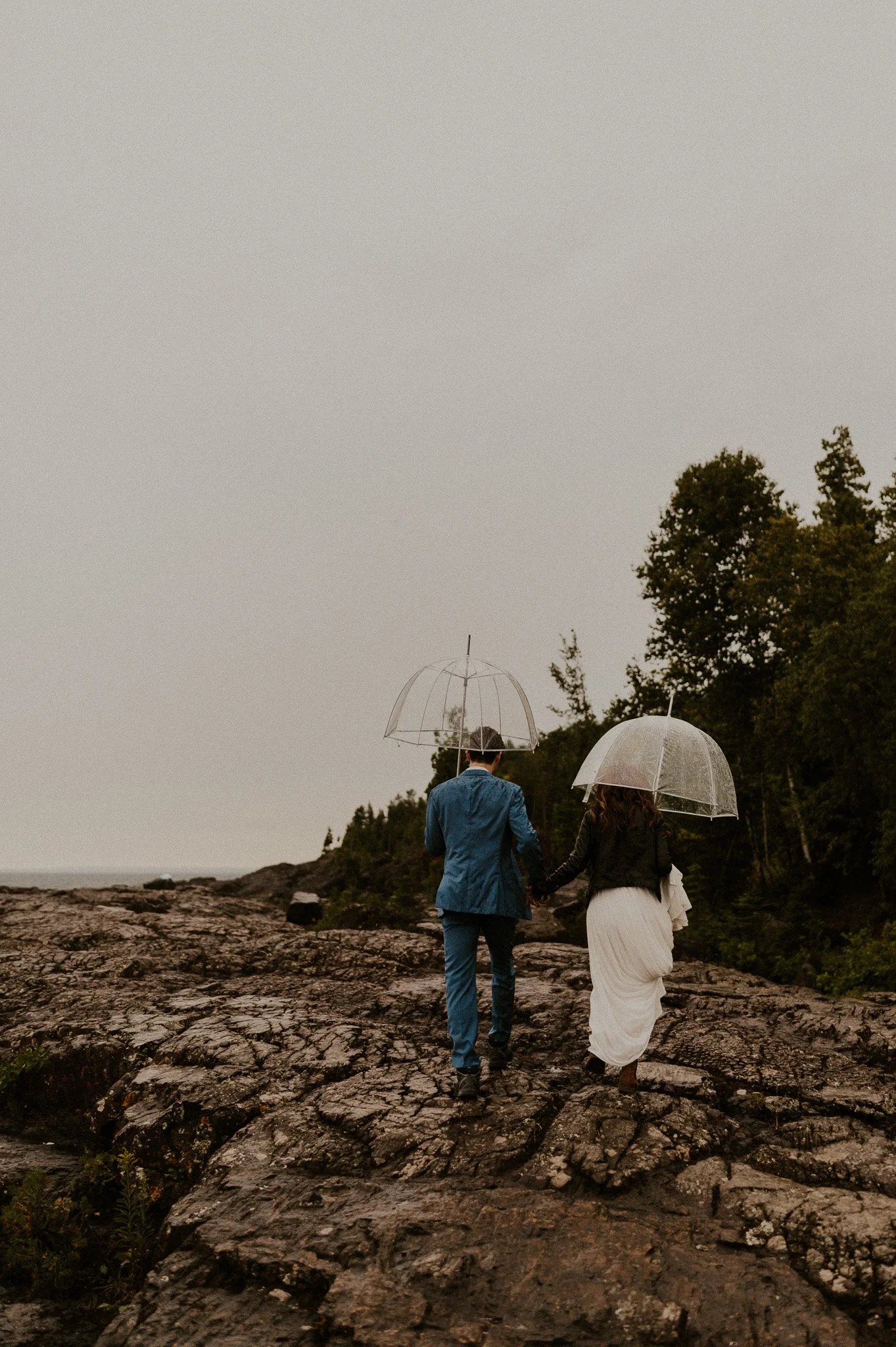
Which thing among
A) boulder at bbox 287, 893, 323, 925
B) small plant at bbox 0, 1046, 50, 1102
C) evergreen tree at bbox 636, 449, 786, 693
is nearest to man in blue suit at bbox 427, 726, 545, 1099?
small plant at bbox 0, 1046, 50, 1102

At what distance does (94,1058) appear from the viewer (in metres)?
7.33

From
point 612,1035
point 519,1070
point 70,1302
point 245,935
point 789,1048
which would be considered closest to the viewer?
point 70,1302

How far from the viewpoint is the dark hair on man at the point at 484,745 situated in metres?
6.36

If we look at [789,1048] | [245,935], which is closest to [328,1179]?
[789,1048]

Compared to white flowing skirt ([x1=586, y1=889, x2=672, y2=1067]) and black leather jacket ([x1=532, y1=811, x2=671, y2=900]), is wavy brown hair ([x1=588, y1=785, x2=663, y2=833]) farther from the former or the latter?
white flowing skirt ([x1=586, y1=889, x2=672, y2=1067])

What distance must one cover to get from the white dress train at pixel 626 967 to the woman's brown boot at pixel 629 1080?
2.1 inches

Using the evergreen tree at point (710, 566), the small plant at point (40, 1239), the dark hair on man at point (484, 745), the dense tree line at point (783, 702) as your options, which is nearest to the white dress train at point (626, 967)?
the dark hair on man at point (484, 745)

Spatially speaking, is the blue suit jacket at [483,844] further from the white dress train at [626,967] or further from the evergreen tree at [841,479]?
the evergreen tree at [841,479]

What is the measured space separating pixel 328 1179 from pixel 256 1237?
60 centimetres

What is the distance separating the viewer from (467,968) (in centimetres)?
615

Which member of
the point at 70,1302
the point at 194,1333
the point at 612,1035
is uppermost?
the point at 612,1035

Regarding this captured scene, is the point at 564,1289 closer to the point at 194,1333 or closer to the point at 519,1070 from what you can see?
the point at 194,1333

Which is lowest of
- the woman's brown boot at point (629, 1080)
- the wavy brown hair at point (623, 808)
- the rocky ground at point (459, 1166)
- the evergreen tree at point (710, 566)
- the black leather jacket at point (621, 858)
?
the rocky ground at point (459, 1166)

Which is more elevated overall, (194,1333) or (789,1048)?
(789,1048)
